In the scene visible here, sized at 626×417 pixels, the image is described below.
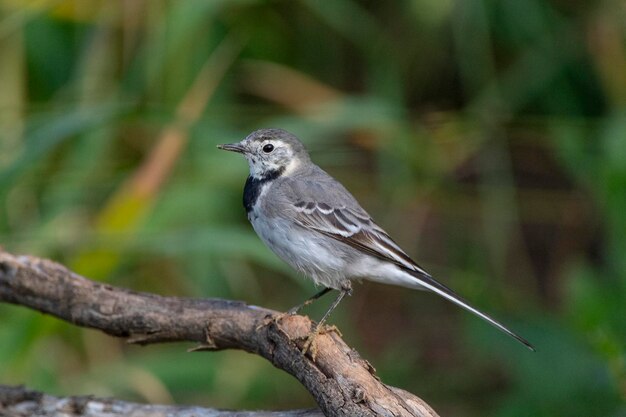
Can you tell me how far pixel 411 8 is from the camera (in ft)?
21.4

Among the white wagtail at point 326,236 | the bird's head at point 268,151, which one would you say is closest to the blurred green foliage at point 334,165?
the bird's head at point 268,151

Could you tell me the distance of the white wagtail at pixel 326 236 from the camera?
3.78m

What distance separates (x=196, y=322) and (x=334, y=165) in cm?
312

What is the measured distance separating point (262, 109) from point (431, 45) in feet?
4.22

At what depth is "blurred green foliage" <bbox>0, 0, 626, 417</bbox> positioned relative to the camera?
4973 millimetres

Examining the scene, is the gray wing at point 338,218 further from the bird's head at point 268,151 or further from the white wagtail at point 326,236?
the bird's head at point 268,151

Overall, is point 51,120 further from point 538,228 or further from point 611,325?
point 538,228

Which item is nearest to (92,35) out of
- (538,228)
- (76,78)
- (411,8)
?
(76,78)

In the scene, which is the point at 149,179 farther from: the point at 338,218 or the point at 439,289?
the point at 439,289

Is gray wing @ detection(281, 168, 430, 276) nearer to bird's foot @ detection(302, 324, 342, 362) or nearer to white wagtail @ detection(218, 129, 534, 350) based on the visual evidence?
white wagtail @ detection(218, 129, 534, 350)

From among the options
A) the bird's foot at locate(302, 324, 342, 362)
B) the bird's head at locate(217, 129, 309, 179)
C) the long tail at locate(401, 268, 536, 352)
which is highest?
the bird's head at locate(217, 129, 309, 179)

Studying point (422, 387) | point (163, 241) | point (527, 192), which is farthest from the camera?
point (527, 192)

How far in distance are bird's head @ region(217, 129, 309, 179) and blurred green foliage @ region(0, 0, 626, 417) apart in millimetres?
858

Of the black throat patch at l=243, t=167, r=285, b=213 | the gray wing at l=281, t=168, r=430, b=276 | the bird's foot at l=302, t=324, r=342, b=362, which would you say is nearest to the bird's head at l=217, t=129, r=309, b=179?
the black throat patch at l=243, t=167, r=285, b=213
